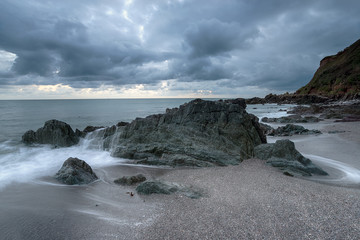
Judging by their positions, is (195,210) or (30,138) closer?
(195,210)

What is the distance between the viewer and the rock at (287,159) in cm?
676

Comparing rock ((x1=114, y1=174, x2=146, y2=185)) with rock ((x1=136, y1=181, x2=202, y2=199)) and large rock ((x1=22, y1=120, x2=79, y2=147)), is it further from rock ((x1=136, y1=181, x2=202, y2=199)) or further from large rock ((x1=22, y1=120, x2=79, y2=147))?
large rock ((x1=22, y1=120, x2=79, y2=147))

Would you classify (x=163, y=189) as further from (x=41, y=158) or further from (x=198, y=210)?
(x=41, y=158)

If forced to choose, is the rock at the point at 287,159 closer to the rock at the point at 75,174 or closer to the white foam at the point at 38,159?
the white foam at the point at 38,159

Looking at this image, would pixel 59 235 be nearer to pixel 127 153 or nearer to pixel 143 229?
pixel 143 229

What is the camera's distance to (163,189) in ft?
17.3

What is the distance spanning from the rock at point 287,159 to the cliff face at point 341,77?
216 ft

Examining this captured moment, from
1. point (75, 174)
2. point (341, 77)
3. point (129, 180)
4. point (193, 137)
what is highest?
point (341, 77)

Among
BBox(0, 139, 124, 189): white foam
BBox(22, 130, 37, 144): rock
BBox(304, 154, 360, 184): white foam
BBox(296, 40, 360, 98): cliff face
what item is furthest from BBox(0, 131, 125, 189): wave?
BBox(296, 40, 360, 98): cliff face

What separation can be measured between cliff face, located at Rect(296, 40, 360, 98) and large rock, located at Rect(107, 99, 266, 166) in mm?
65679

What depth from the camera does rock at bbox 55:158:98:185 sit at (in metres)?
6.35

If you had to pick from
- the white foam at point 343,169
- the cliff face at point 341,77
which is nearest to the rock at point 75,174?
the white foam at point 343,169

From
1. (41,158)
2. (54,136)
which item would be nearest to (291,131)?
(41,158)

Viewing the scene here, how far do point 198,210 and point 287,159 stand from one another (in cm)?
468
